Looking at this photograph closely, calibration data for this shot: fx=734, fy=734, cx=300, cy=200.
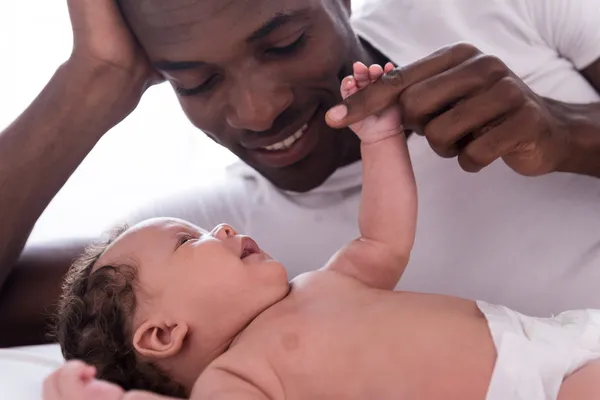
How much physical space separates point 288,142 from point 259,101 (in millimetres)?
141

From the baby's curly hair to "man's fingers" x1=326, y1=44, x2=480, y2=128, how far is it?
13.8 inches

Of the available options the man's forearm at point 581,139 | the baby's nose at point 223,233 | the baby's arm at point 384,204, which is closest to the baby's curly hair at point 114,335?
the baby's nose at point 223,233

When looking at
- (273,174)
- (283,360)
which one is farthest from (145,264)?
(273,174)

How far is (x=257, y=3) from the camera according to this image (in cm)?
114

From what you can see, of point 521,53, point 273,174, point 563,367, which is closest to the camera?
point 563,367

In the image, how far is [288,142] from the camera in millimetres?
1318

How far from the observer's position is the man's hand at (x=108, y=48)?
4.36 feet

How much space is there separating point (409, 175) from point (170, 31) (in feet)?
1.47

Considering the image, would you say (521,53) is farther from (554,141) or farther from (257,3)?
(257,3)

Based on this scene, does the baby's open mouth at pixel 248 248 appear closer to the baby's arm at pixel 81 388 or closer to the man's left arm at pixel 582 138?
the baby's arm at pixel 81 388

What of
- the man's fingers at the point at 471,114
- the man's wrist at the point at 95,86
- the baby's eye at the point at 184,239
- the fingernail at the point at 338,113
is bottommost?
the baby's eye at the point at 184,239

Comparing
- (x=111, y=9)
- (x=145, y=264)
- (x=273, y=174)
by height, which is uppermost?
(x=111, y=9)

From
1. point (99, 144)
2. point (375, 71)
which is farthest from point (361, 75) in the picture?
point (99, 144)

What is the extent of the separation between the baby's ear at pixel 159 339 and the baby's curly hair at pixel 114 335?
1.0 inches
